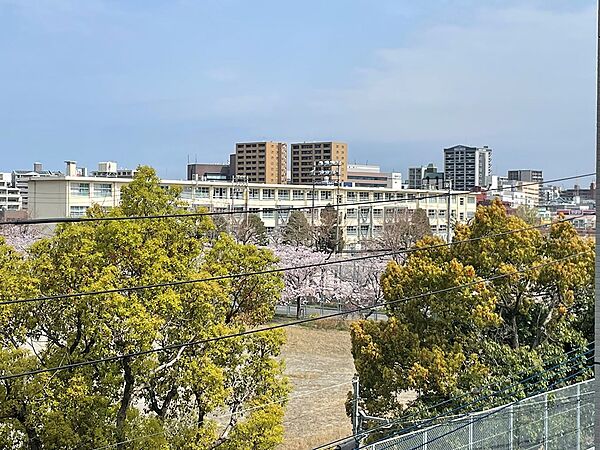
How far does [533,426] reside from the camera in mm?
6918

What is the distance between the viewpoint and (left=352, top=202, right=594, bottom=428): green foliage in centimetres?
818

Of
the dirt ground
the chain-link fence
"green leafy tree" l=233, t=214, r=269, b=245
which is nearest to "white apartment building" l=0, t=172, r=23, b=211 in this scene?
"green leafy tree" l=233, t=214, r=269, b=245

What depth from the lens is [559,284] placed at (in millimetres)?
8727

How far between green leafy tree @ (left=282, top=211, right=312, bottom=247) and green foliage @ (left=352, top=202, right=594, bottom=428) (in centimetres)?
1737

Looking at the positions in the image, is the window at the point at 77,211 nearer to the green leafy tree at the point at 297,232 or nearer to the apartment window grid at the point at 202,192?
the apartment window grid at the point at 202,192

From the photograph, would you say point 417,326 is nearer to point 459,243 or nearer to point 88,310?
point 459,243

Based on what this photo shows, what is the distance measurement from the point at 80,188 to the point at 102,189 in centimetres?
109

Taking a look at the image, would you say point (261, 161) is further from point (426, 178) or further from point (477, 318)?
point (477, 318)

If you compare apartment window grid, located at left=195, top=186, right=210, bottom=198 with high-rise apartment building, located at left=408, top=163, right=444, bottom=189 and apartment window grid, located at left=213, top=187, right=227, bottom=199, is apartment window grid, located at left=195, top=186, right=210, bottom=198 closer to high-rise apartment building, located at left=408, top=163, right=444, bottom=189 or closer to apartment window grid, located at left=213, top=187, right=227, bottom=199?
apartment window grid, located at left=213, top=187, right=227, bottom=199

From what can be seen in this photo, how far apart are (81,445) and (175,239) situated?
2000 mm

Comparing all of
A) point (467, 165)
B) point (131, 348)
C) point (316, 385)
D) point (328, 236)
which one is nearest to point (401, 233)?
point (328, 236)

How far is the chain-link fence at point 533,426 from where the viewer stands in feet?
21.2

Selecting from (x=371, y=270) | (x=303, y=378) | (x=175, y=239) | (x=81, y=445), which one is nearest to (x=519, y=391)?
(x=175, y=239)

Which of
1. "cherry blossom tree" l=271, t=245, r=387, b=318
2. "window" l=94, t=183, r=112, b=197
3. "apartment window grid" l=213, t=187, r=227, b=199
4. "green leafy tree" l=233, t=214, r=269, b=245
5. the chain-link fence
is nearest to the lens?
the chain-link fence
